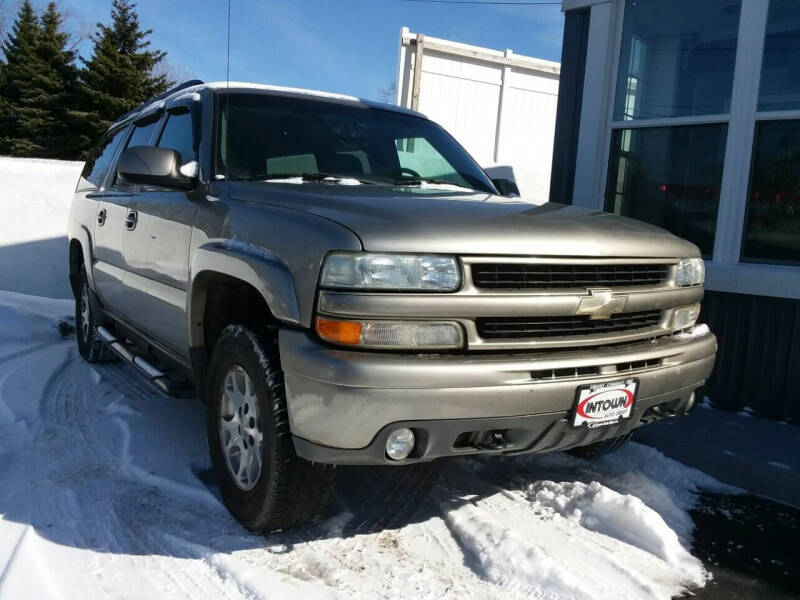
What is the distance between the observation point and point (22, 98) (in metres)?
29.8

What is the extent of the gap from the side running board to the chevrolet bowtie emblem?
6.54ft

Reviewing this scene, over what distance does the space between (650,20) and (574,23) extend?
70cm

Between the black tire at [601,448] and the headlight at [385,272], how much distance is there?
1804 mm

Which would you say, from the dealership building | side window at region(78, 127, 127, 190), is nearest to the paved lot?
the dealership building

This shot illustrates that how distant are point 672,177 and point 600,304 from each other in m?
3.40

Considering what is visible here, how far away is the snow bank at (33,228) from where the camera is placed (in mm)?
8375

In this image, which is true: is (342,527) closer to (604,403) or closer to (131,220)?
(604,403)

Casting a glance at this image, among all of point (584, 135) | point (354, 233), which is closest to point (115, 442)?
point (354, 233)

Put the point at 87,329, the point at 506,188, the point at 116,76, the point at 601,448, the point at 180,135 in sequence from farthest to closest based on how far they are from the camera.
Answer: the point at 116,76
the point at 87,329
the point at 506,188
the point at 180,135
the point at 601,448

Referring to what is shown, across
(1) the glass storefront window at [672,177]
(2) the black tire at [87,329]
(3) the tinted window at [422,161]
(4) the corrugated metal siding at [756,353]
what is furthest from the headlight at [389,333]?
(1) the glass storefront window at [672,177]

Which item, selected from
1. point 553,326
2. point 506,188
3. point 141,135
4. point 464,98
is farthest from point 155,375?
point 464,98

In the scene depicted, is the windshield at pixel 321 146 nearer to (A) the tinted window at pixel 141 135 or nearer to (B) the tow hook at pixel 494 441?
(A) the tinted window at pixel 141 135

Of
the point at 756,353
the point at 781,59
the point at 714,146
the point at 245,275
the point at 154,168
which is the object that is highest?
the point at 781,59

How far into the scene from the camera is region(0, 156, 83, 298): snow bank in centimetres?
838
